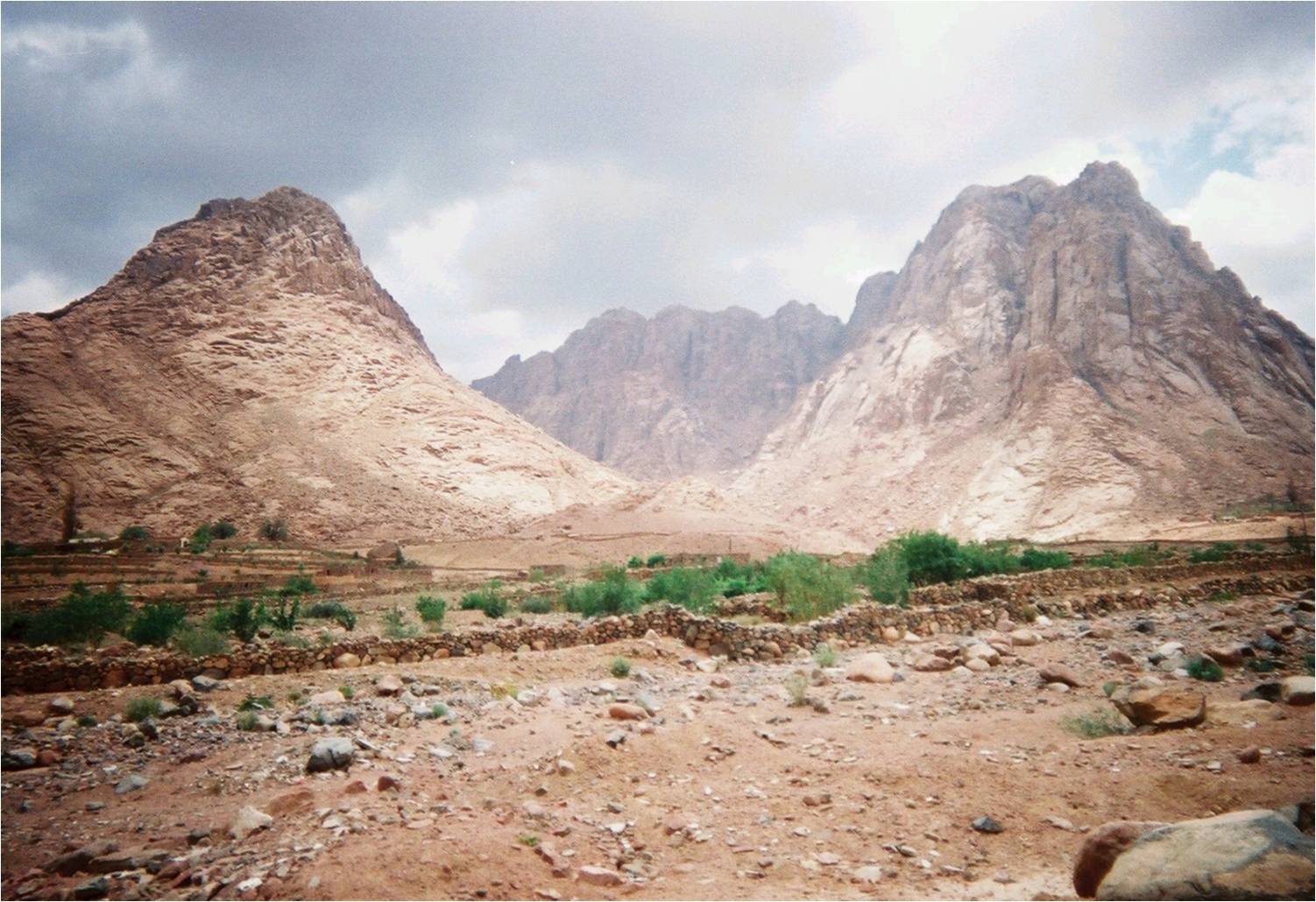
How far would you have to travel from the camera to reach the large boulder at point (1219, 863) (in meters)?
3.18

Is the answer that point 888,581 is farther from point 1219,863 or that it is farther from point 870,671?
point 1219,863

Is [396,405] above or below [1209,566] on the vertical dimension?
above

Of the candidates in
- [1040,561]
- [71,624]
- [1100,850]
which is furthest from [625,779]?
[1040,561]

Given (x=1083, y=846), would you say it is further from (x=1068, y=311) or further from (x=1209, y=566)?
(x=1068, y=311)

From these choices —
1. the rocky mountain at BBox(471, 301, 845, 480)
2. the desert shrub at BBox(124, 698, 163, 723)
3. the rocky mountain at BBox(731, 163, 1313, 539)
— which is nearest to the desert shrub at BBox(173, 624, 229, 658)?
the desert shrub at BBox(124, 698, 163, 723)

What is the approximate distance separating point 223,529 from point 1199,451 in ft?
272

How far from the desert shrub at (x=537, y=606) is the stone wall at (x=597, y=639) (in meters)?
3.44

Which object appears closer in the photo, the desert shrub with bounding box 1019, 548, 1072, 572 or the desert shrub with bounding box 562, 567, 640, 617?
the desert shrub with bounding box 562, 567, 640, 617

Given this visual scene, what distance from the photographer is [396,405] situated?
71250mm

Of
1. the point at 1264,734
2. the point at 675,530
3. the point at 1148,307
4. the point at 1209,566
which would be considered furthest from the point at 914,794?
the point at 1148,307

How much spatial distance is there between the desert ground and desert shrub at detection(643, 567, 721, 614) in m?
6.64

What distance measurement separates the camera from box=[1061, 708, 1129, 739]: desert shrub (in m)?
6.82

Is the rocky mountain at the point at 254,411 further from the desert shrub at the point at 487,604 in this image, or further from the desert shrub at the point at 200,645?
the desert shrub at the point at 200,645

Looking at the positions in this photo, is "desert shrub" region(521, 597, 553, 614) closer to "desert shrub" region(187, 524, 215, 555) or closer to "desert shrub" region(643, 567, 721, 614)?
"desert shrub" region(643, 567, 721, 614)
